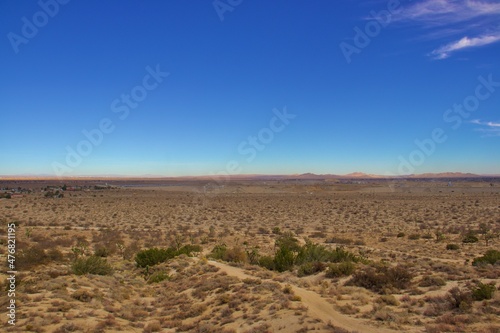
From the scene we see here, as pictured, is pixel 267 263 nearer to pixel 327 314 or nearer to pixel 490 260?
pixel 327 314

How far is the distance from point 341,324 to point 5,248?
73.8 ft

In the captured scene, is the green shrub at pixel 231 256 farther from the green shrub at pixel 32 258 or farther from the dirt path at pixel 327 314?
the green shrub at pixel 32 258

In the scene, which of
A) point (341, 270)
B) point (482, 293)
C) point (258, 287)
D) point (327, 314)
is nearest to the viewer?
point (327, 314)

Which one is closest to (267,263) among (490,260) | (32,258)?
(490,260)

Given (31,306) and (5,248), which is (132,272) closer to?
(31,306)

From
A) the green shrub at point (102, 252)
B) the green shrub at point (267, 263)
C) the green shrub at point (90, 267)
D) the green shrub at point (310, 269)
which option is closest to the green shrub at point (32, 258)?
the green shrub at point (90, 267)

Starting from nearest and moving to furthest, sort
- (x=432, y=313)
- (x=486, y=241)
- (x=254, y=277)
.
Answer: (x=432, y=313) → (x=254, y=277) → (x=486, y=241)

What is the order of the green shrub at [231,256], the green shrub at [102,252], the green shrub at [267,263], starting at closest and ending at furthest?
the green shrub at [267,263]
the green shrub at [231,256]
the green shrub at [102,252]

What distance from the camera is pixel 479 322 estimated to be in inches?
372

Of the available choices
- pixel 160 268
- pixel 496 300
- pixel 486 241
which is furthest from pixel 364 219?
pixel 496 300

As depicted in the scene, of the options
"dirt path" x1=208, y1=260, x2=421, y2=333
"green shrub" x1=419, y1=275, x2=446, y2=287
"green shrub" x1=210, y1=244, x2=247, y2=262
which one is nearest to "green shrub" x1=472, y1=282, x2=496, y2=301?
"green shrub" x1=419, y1=275, x2=446, y2=287

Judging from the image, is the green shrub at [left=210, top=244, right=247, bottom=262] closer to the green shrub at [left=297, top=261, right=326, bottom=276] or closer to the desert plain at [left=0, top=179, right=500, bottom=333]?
the desert plain at [left=0, top=179, right=500, bottom=333]

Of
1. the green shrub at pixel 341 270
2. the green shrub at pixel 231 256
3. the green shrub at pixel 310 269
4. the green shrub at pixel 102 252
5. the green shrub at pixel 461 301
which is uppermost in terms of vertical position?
the green shrub at pixel 461 301

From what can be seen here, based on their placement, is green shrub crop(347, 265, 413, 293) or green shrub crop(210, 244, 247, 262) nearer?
green shrub crop(347, 265, 413, 293)
